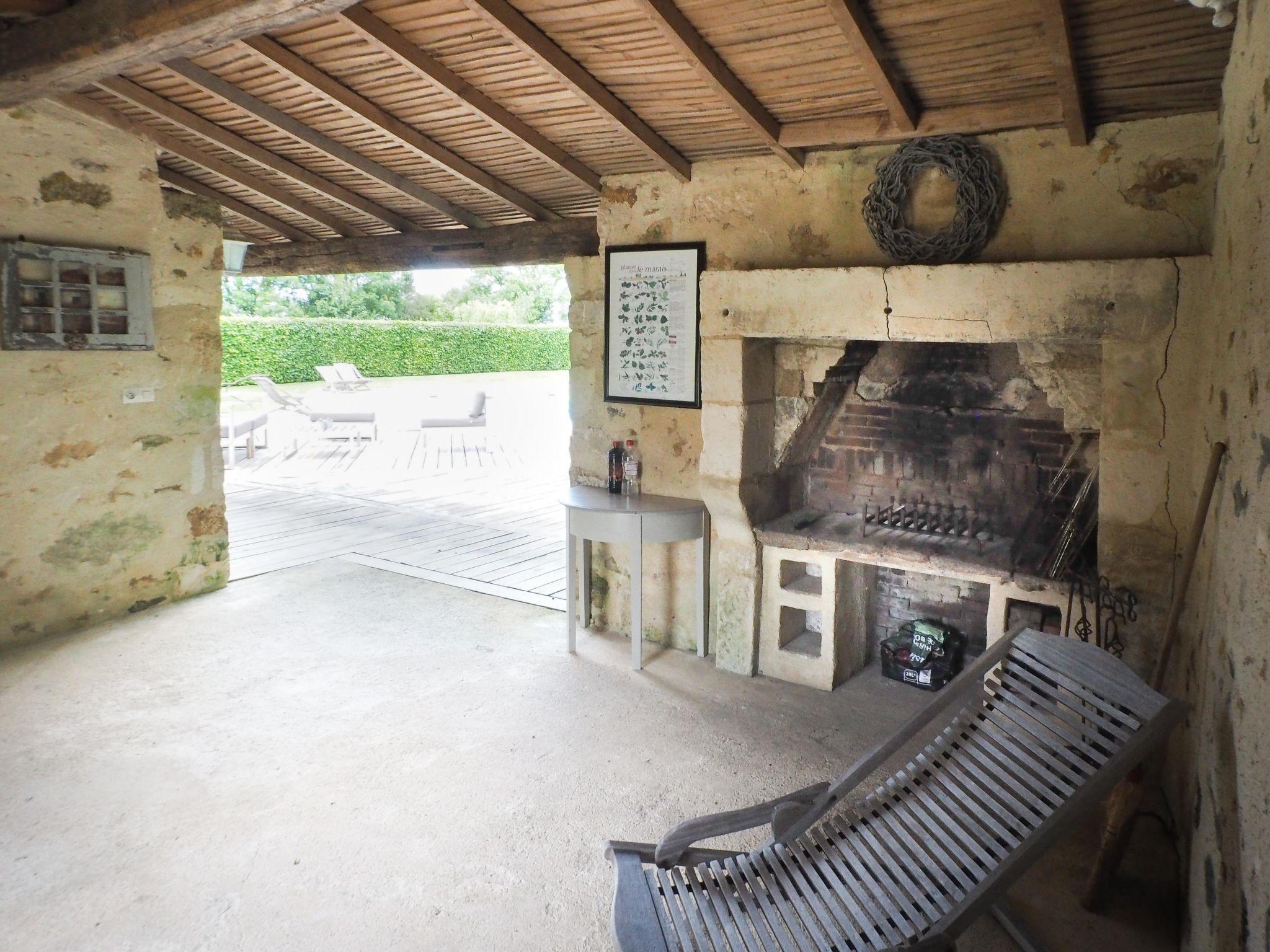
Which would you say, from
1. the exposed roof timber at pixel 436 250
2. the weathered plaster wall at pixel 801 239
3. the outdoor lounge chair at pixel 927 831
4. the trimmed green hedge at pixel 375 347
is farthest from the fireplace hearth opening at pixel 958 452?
the trimmed green hedge at pixel 375 347

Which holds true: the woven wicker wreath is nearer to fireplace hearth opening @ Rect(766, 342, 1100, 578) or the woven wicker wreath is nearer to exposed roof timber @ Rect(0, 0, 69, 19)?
fireplace hearth opening @ Rect(766, 342, 1100, 578)

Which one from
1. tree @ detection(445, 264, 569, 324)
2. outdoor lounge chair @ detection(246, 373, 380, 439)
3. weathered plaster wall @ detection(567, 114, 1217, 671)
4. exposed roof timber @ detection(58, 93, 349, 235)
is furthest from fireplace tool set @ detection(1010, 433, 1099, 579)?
tree @ detection(445, 264, 569, 324)

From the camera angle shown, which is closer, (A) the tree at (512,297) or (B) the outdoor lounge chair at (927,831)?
(B) the outdoor lounge chair at (927,831)

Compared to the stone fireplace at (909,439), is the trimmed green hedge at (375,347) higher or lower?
higher

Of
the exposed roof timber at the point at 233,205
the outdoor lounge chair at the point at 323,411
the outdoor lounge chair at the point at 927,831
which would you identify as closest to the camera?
the outdoor lounge chair at the point at 927,831

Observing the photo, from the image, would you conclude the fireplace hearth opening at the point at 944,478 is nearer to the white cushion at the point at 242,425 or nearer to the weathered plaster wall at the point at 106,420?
the weathered plaster wall at the point at 106,420

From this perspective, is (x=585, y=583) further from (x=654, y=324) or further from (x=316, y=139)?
(x=316, y=139)

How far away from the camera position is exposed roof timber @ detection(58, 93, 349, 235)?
4723mm

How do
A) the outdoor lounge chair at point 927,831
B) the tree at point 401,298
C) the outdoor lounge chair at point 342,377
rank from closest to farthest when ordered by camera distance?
the outdoor lounge chair at point 927,831, the outdoor lounge chair at point 342,377, the tree at point 401,298

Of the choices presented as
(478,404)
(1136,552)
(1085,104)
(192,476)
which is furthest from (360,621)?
(478,404)

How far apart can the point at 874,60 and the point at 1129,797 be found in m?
2.48

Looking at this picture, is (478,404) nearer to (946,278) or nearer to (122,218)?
(122,218)

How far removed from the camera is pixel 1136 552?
10.6ft

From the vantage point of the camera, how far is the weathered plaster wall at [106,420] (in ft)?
15.1
